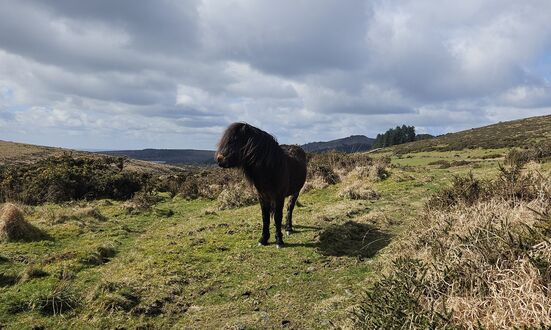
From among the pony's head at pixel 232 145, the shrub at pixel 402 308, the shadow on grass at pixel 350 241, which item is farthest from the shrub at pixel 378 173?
the shrub at pixel 402 308

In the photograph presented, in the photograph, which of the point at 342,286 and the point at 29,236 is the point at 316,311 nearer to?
the point at 342,286

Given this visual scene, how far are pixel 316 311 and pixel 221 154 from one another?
3461mm

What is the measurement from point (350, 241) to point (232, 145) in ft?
10.5

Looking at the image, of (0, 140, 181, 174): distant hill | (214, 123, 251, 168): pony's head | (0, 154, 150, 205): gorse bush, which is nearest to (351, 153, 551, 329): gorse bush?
(214, 123, 251, 168): pony's head

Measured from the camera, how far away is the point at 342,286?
226 inches

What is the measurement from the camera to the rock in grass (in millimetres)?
9141

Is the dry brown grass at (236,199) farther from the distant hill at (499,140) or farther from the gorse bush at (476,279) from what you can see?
the distant hill at (499,140)

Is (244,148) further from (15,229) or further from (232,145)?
(15,229)

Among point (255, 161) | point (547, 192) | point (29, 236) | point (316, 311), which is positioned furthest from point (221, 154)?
point (29, 236)

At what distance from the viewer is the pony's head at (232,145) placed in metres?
7.29

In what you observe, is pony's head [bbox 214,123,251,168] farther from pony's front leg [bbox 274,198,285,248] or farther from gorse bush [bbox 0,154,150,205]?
gorse bush [bbox 0,154,150,205]

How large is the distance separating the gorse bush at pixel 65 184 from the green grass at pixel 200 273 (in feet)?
21.8

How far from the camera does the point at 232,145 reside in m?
7.36

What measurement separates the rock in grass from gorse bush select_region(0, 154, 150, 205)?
26.3 ft
